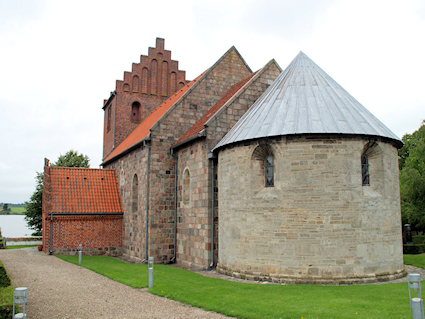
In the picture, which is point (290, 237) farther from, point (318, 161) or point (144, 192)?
point (144, 192)

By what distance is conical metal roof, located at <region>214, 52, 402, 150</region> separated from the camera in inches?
453

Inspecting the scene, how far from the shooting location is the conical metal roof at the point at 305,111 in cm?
1151

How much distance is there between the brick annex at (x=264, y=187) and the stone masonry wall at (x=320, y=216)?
0.03m

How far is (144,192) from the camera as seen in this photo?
673 inches

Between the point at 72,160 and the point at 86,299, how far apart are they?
1067 inches

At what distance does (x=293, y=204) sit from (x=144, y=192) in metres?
8.15

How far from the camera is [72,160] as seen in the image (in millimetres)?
34219

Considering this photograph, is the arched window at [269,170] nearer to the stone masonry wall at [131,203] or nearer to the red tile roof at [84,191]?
the stone masonry wall at [131,203]

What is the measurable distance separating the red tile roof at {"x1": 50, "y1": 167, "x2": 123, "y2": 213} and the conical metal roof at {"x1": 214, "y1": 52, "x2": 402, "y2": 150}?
10.0 meters

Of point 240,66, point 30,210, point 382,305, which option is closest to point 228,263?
point 382,305

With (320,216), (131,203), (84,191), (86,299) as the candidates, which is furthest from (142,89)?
(86,299)

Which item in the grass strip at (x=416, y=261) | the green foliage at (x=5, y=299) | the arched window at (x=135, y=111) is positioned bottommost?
the grass strip at (x=416, y=261)

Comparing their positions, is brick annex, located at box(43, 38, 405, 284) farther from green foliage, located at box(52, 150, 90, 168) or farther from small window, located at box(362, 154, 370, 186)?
green foliage, located at box(52, 150, 90, 168)

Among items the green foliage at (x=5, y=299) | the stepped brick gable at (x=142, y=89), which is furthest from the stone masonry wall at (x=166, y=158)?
the green foliage at (x=5, y=299)
